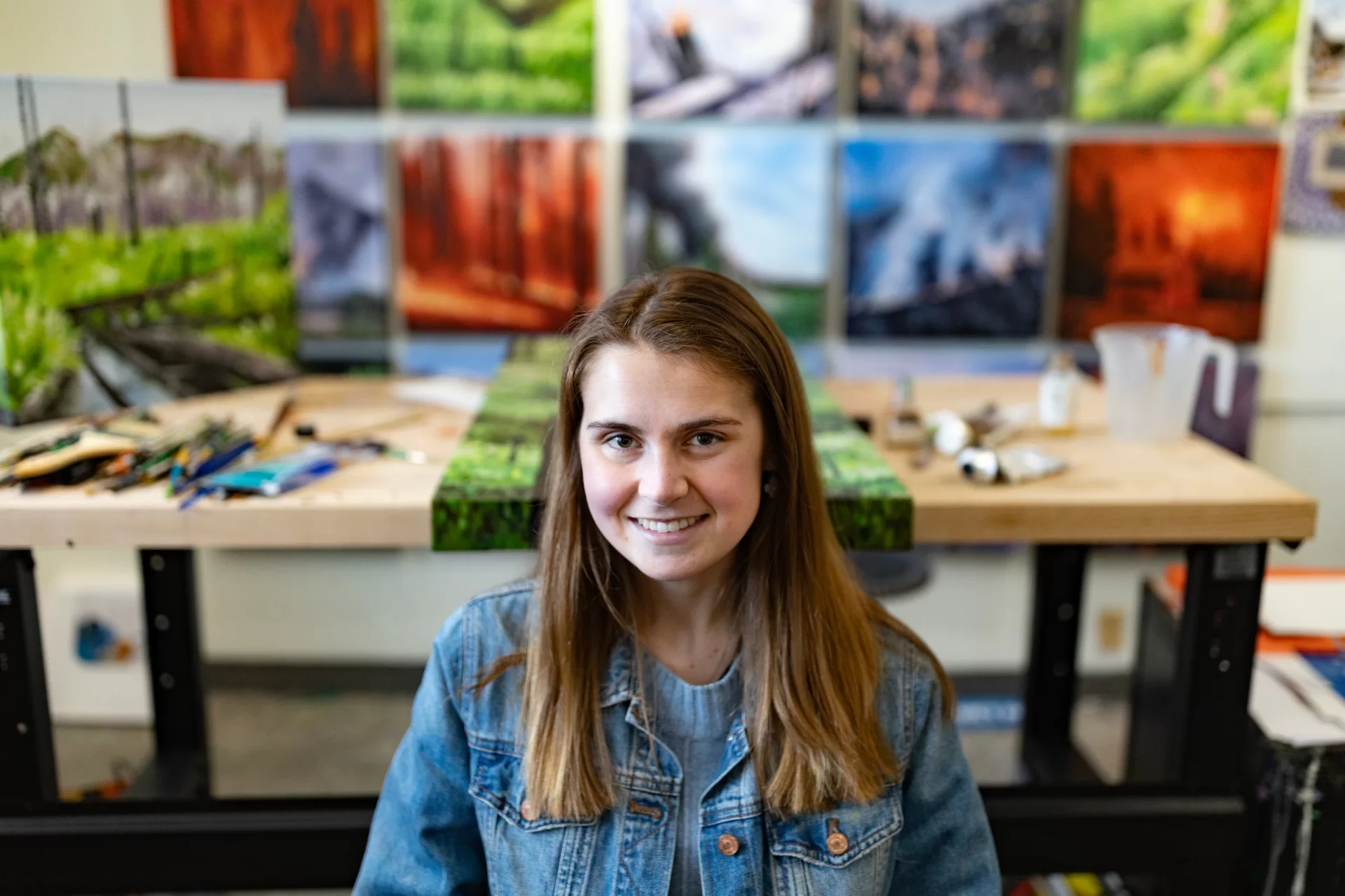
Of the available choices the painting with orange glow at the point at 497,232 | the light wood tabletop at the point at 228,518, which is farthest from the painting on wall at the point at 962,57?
the light wood tabletop at the point at 228,518

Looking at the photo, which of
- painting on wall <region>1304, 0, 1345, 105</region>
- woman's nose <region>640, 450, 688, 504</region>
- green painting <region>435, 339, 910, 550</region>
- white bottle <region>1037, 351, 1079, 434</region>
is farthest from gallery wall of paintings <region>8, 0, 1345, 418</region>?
woman's nose <region>640, 450, 688, 504</region>

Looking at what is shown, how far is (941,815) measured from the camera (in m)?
1.20

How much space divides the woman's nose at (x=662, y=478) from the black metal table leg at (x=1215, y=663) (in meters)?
0.82

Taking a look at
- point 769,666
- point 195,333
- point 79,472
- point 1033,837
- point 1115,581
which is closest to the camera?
point 769,666

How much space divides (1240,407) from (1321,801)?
1479 mm

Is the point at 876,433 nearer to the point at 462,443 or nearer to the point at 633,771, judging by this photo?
the point at 462,443

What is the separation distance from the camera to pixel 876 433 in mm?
1774

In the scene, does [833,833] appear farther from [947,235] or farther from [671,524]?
[947,235]

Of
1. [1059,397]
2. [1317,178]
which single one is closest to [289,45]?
[1059,397]

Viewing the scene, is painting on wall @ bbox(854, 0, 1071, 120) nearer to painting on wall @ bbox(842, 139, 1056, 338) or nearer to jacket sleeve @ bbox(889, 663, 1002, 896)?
painting on wall @ bbox(842, 139, 1056, 338)

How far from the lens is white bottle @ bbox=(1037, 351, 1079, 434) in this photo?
177cm

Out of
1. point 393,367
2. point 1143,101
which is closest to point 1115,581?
point 1143,101

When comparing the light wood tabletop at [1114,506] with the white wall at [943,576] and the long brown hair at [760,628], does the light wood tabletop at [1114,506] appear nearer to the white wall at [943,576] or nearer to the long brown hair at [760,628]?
the long brown hair at [760,628]

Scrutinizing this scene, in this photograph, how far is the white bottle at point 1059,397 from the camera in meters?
1.77
